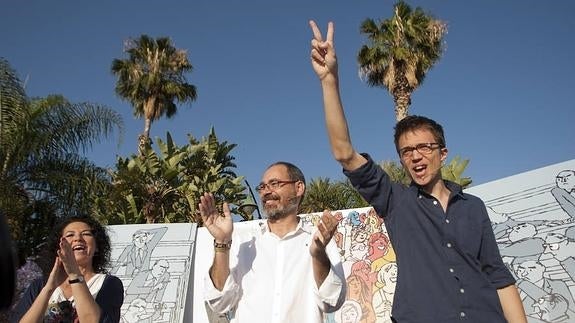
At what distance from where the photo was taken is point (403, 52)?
1530 centimetres

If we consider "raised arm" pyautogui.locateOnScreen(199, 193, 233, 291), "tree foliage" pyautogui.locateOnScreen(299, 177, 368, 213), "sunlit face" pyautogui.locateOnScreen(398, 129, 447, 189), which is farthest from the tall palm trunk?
"sunlit face" pyautogui.locateOnScreen(398, 129, 447, 189)

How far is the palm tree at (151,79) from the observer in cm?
1942

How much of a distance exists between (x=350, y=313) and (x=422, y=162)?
5.36 meters

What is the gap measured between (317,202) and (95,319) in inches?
646

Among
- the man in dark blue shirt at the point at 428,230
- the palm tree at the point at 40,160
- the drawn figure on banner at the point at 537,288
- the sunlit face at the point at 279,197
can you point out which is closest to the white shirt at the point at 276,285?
the sunlit face at the point at 279,197

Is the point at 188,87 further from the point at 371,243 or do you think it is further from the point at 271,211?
the point at 271,211

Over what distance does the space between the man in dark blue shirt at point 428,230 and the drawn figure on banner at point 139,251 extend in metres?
6.40

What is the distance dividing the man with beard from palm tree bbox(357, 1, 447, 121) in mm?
12308

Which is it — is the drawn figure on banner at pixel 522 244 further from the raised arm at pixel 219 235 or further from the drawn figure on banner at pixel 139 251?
the drawn figure on banner at pixel 139 251

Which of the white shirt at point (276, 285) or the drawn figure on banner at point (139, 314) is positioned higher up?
the drawn figure on banner at point (139, 314)

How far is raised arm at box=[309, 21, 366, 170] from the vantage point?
7.46 ft

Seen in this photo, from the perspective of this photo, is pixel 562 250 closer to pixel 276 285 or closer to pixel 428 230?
Answer: pixel 276 285

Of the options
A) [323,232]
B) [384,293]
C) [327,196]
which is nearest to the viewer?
[323,232]

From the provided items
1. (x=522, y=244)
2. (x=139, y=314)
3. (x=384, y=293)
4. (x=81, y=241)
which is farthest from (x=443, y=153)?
(x=139, y=314)
